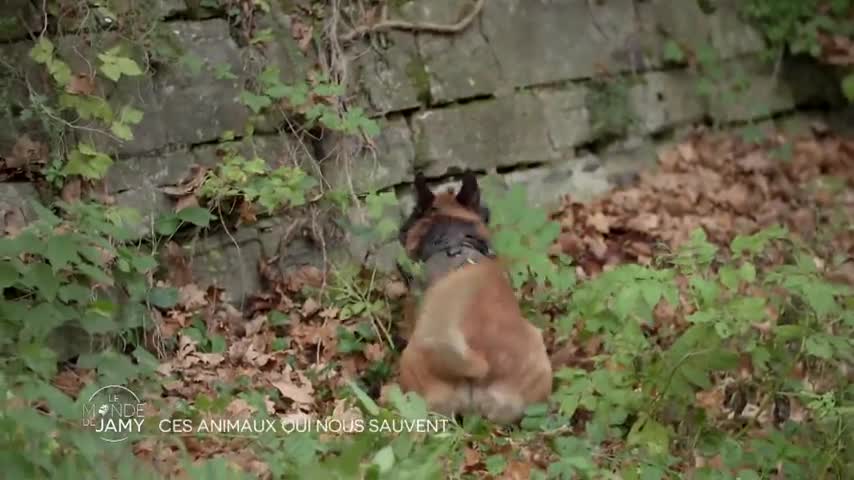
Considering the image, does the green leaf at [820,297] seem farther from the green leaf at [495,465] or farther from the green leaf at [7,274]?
the green leaf at [7,274]

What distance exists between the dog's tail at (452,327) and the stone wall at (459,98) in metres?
1.39

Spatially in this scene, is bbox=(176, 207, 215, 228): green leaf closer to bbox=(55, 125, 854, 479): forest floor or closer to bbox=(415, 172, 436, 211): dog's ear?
bbox=(55, 125, 854, 479): forest floor

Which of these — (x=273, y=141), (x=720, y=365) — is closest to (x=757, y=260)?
(x=720, y=365)

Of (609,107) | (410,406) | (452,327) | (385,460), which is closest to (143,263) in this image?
(452,327)

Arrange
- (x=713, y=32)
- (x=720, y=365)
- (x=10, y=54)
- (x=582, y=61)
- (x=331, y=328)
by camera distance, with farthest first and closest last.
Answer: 1. (x=713, y=32)
2. (x=582, y=61)
3. (x=331, y=328)
4. (x=10, y=54)
5. (x=720, y=365)

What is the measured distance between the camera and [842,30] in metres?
9.02

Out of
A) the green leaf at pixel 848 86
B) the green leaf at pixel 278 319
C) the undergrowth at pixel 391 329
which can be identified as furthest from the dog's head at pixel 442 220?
the green leaf at pixel 848 86

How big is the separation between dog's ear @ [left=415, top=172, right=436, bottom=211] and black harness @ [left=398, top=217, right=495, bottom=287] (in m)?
0.18

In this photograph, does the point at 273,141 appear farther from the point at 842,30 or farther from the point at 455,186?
the point at 842,30

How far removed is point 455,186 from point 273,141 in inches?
49.4

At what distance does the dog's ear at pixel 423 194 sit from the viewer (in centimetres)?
593

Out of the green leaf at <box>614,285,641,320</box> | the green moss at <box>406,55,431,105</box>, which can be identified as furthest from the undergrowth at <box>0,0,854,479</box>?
the green moss at <box>406,55,431,105</box>

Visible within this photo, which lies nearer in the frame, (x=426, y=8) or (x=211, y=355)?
(x=211, y=355)

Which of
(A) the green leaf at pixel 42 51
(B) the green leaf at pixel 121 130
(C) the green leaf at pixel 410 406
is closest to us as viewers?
(C) the green leaf at pixel 410 406
